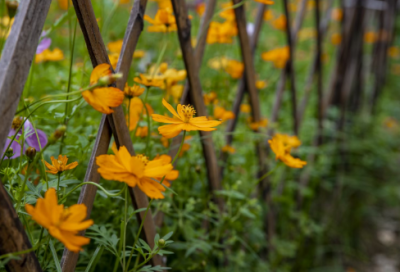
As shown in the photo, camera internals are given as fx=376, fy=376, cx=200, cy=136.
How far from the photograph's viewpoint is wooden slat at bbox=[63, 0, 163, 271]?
24.3 inches

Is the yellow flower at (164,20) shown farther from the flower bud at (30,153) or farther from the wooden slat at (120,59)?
the flower bud at (30,153)

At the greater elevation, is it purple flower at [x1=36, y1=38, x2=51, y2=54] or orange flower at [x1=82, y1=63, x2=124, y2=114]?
purple flower at [x1=36, y1=38, x2=51, y2=54]

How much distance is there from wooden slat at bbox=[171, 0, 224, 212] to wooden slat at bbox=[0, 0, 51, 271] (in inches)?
16.5

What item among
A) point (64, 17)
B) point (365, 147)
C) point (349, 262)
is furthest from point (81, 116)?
point (365, 147)

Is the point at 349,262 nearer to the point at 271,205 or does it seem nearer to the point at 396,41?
the point at 271,205

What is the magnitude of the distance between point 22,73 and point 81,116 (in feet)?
1.95

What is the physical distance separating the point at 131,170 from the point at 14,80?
0.62 feet

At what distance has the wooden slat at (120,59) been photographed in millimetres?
618

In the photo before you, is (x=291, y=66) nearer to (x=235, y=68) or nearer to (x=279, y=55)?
(x=279, y=55)

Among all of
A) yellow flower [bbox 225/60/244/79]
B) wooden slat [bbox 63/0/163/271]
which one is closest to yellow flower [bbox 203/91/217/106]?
yellow flower [bbox 225/60/244/79]

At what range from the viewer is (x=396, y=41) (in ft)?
16.2

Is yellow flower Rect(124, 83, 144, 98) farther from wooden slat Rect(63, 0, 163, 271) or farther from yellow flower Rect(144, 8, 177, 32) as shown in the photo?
yellow flower Rect(144, 8, 177, 32)

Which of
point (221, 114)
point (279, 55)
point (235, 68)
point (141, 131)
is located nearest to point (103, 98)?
point (141, 131)

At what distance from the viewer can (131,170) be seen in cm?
52
